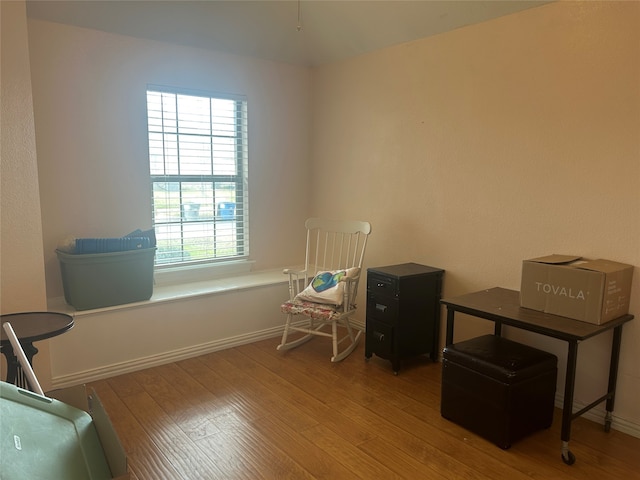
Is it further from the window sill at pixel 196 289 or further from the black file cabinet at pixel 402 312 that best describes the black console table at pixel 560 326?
the window sill at pixel 196 289

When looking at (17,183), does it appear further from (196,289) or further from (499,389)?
(499,389)

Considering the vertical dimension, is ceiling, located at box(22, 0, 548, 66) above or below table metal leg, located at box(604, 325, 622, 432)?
above

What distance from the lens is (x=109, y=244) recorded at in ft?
9.87

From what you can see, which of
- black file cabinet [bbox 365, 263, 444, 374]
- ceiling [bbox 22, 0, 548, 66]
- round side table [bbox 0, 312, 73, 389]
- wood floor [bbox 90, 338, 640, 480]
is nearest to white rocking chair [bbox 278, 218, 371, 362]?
black file cabinet [bbox 365, 263, 444, 374]

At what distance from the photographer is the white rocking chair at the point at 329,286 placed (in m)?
3.36

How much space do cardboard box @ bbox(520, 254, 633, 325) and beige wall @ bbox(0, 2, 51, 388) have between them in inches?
105

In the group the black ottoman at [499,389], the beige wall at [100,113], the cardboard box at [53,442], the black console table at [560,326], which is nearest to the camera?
the cardboard box at [53,442]

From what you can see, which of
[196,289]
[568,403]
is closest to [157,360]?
[196,289]

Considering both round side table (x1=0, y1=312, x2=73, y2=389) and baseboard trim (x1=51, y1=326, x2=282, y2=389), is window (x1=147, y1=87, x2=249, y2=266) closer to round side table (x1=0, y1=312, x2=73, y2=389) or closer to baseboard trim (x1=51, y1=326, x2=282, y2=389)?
baseboard trim (x1=51, y1=326, x2=282, y2=389)

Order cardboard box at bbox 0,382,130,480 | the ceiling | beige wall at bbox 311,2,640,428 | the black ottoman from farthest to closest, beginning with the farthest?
the ceiling
beige wall at bbox 311,2,640,428
the black ottoman
cardboard box at bbox 0,382,130,480

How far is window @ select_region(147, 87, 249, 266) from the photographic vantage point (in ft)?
11.7

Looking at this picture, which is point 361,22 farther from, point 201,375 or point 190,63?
point 201,375

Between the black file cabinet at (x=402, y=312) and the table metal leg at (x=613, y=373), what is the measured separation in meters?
1.12

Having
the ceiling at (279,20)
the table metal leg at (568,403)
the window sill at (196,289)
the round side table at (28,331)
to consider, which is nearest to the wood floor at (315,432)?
the table metal leg at (568,403)
